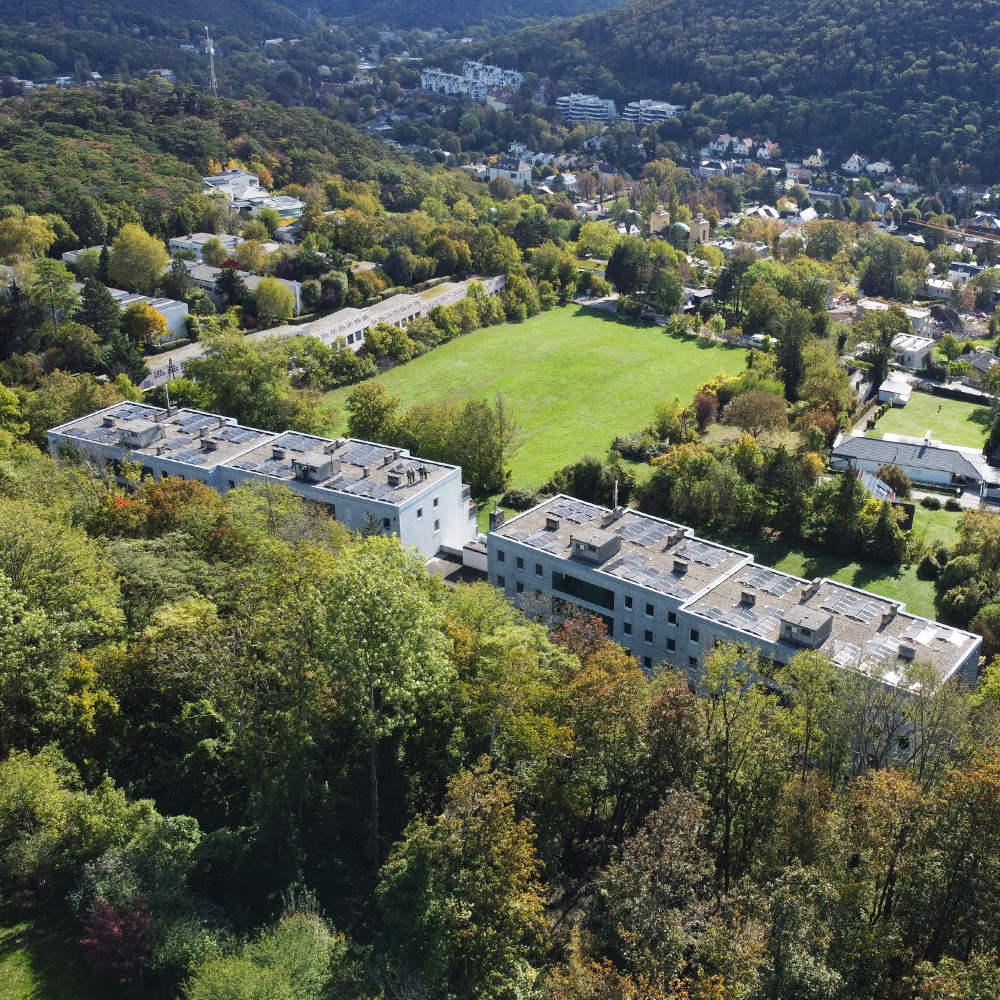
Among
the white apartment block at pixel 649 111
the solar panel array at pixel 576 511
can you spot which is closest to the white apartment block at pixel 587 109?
the white apartment block at pixel 649 111

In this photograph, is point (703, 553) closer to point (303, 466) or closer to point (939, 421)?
point (303, 466)

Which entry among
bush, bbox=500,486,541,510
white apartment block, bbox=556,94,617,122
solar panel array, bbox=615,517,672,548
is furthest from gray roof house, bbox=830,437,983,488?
white apartment block, bbox=556,94,617,122

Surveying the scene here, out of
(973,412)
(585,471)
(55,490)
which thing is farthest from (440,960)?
(973,412)

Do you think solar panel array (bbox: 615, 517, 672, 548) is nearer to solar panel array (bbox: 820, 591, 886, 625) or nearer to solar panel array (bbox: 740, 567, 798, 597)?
solar panel array (bbox: 740, 567, 798, 597)

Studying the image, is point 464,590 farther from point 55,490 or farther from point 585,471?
point 585,471

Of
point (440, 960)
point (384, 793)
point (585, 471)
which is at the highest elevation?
point (440, 960)
